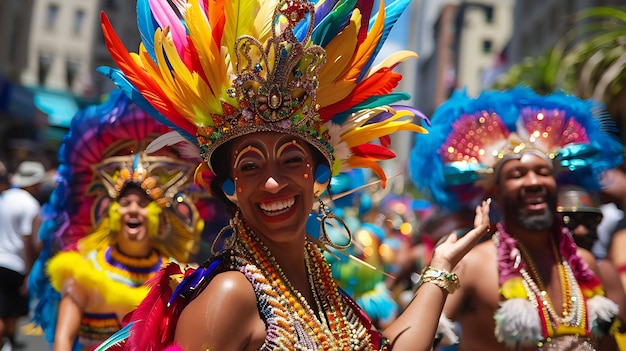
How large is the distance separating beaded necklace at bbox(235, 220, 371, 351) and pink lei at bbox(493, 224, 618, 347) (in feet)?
4.29

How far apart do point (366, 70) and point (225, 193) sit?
0.64 metres

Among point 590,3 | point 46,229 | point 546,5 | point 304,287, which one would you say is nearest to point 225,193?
point 304,287

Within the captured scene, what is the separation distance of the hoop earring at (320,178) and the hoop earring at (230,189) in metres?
0.29

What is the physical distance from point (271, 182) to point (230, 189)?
0.21 metres

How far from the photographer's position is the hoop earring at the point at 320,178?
9.28 ft

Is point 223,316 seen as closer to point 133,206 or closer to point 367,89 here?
point 367,89

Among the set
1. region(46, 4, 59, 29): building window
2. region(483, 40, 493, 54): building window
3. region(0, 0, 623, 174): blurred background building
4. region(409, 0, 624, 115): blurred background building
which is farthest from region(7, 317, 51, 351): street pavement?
region(483, 40, 493, 54): building window

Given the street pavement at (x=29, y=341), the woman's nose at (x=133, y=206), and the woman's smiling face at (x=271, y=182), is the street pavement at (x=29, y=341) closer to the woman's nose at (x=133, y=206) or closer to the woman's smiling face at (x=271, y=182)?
the woman's nose at (x=133, y=206)

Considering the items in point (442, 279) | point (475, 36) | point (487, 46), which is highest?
point (475, 36)

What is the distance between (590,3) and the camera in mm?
Answer: 25219

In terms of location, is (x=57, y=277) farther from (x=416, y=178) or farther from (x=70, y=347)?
(x=416, y=178)

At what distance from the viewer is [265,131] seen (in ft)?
8.57

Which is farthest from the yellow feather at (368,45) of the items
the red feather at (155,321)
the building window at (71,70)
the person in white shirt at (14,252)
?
the building window at (71,70)

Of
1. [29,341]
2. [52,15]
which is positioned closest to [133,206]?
[29,341]
